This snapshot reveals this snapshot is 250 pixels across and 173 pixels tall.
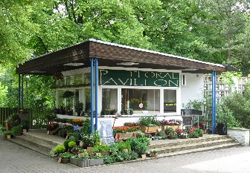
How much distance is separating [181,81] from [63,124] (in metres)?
6.54

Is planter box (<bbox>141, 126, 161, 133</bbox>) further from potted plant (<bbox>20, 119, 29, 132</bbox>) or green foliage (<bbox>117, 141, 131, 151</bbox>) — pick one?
potted plant (<bbox>20, 119, 29, 132</bbox>)

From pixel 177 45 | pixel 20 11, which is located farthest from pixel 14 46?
pixel 177 45

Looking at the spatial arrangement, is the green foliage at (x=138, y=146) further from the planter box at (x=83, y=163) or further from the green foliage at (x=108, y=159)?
the planter box at (x=83, y=163)

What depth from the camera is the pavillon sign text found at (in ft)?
46.1

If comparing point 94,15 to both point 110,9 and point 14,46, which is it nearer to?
point 110,9

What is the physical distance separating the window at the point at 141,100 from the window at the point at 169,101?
42 cm

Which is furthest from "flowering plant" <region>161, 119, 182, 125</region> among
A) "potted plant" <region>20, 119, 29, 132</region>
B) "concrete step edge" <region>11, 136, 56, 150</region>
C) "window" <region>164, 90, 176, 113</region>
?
"potted plant" <region>20, 119, 29, 132</region>

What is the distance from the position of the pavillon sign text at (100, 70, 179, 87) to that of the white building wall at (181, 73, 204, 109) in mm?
1446

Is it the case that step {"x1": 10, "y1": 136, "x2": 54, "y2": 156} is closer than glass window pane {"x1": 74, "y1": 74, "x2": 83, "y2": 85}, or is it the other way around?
step {"x1": 10, "y1": 136, "x2": 54, "y2": 156}

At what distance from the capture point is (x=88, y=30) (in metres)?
17.8

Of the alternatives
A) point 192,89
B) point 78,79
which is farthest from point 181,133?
point 78,79

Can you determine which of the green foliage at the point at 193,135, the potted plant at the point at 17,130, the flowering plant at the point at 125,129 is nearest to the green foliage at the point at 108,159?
the flowering plant at the point at 125,129

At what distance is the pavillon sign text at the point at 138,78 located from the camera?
14.1m

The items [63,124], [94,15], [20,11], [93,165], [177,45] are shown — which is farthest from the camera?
[177,45]
